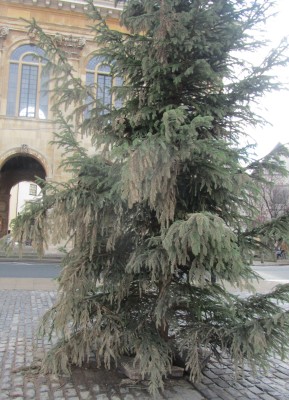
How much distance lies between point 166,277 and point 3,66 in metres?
23.7

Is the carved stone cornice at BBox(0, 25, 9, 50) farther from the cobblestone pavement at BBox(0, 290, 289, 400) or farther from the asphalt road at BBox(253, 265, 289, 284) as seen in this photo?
the cobblestone pavement at BBox(0, 290, 289, 400)

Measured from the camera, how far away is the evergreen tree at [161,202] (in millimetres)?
3844

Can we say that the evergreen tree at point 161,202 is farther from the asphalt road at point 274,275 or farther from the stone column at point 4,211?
the stone column at point 4,211

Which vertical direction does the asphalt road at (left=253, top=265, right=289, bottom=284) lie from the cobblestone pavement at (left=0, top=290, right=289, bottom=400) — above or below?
above

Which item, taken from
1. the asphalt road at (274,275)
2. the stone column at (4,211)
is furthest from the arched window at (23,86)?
the asphalt road at (274,275)

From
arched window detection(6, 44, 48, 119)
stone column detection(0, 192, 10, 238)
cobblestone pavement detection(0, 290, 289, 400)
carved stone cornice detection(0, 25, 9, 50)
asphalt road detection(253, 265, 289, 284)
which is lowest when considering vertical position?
cobblestone pavement detection(0, 290, 289, 400)

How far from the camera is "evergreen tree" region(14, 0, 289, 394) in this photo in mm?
3844

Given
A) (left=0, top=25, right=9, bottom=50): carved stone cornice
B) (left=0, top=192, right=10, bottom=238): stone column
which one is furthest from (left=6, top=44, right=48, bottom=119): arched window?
(left=0, top=192, right=10, bottom=238): stone column

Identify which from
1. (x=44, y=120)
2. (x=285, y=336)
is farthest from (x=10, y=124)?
(x=285, y=336)

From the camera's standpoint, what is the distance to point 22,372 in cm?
465

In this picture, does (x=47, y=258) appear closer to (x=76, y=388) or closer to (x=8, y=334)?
(x=8, y=334)

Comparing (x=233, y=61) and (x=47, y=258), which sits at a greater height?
(x=233, y=61)

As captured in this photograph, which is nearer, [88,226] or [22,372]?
[88,226]

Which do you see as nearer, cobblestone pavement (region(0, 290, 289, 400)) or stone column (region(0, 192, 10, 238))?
cobblestone pavement (region(0, 290, 289, 400))
